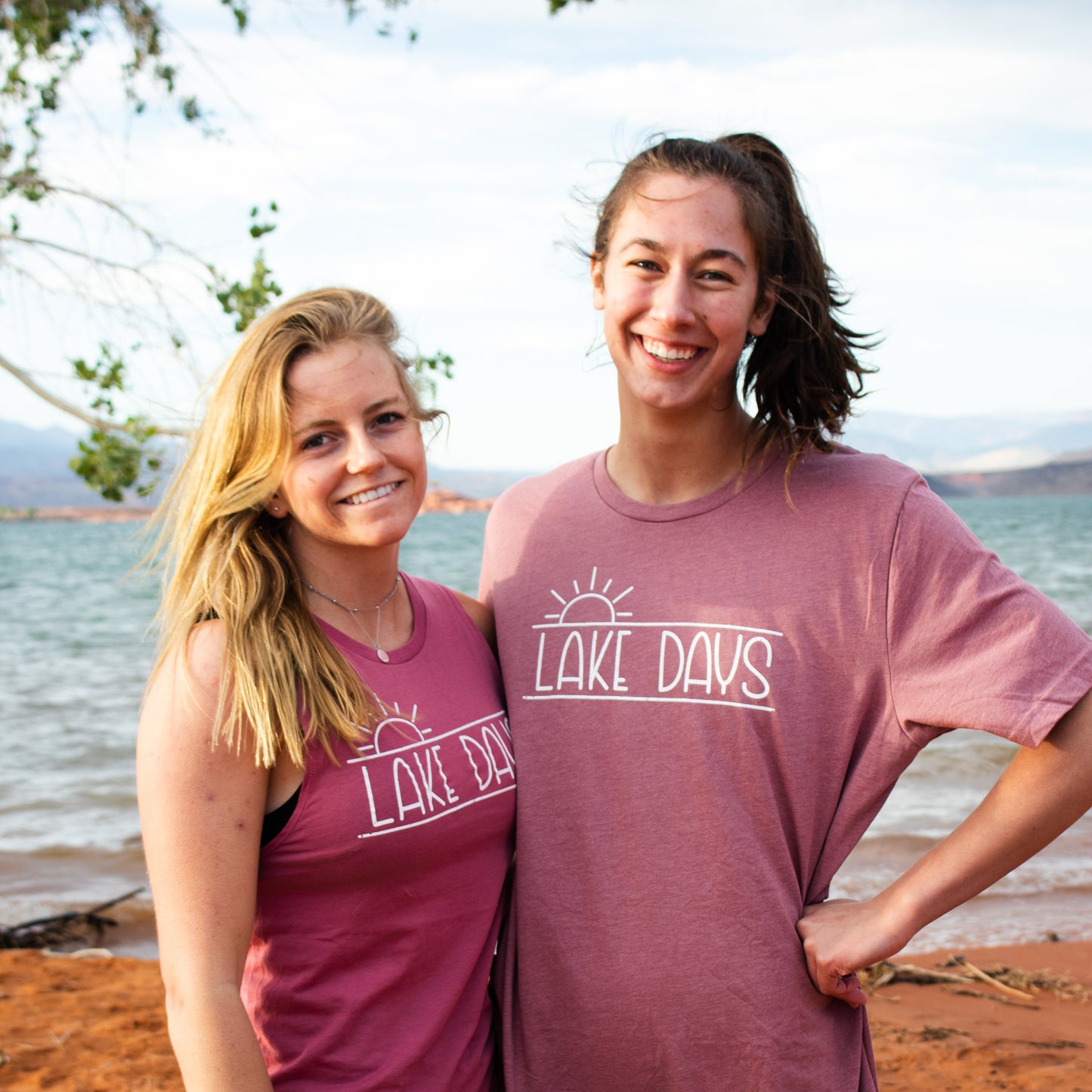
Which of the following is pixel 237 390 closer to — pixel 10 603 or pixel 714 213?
pixel 714 213

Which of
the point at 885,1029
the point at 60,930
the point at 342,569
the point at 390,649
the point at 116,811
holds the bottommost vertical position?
the point at 116,811

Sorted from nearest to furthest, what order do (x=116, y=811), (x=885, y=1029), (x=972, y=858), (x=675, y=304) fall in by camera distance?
(x=972, y=858), (x=675, y=304), (x=885, y=1029), (x=116, y=811)

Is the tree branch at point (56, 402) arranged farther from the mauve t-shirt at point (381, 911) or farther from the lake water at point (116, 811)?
the mauve t-shirt at point (381, 911)

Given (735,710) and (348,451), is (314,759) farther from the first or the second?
(735,710)

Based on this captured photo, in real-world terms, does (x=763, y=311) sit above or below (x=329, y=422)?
above

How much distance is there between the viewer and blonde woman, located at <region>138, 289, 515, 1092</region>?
1.97 m

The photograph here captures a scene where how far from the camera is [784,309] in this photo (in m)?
2.55

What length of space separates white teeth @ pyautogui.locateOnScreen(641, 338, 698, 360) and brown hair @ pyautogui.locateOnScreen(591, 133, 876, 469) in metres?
0.23

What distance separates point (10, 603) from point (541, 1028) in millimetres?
Answer: 31273

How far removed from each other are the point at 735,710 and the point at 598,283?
3.54 ft

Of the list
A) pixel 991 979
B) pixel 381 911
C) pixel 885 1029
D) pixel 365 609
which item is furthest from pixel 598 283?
pixel 991 979

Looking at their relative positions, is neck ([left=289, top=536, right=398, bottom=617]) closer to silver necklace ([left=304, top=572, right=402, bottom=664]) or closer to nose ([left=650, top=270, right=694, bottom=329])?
silver necklace ([left=304, top=572, right=402, bottom=664])

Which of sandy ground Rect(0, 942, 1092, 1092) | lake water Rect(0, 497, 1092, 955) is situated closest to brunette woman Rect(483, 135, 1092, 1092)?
lake water Rect(0, 497, 1092, 955)

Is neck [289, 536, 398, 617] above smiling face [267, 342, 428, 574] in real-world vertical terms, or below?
below
